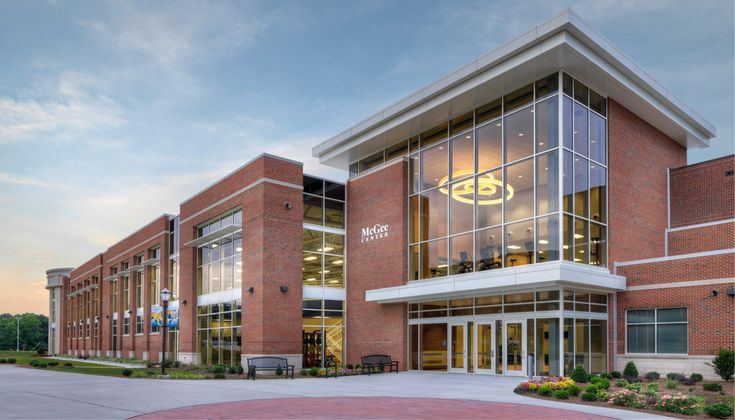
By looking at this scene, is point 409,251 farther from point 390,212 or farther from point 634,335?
point 634,335

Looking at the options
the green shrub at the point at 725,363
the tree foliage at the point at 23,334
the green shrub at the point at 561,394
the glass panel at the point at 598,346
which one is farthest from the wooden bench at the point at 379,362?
the tree foliage at the point at 23,334

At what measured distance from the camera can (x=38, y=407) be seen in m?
13.6

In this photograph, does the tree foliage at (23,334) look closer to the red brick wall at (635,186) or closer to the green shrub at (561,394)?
the red brick wall at (635,186)

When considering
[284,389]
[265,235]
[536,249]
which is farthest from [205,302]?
[536,249]

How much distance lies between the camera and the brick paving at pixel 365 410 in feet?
40.0

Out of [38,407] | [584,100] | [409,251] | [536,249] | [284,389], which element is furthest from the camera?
[409,251]

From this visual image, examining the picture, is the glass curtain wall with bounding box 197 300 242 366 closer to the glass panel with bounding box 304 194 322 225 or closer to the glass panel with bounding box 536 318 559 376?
the glass panel with bounding box 304 194 322 225

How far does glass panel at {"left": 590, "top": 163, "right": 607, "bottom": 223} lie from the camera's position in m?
23.4

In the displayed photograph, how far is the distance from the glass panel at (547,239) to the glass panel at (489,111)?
5.19 meters

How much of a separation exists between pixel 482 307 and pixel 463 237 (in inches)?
116

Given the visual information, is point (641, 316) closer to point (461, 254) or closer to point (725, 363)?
point (725, 363)

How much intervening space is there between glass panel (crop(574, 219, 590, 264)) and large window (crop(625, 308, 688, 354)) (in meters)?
2.99

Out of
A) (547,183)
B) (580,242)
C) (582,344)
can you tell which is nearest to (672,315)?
(582,344)

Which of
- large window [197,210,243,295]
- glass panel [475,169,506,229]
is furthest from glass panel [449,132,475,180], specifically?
large window [197,210,243,295]
